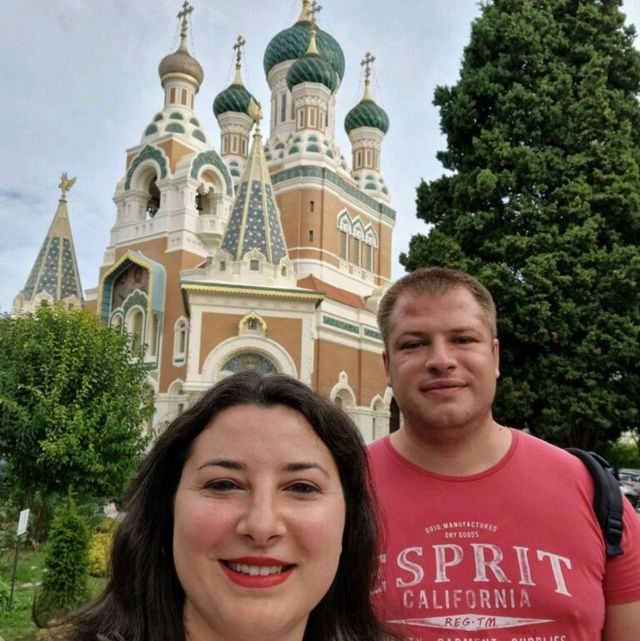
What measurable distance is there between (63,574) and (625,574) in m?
4.90

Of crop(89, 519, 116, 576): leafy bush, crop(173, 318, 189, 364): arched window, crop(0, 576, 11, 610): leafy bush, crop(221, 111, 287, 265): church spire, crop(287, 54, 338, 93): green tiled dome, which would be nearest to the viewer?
crop(0, 576, 11, 610): leafy bush

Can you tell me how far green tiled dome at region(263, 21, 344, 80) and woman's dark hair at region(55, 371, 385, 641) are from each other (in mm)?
28400

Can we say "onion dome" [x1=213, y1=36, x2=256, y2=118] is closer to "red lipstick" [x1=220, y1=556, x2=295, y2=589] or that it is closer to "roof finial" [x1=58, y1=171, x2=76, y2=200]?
"roof finial" [x1=58, y1=171, x2=76, y2=200]

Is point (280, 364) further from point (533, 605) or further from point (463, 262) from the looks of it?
point (533, 605)

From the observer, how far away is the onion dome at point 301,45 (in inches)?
1089

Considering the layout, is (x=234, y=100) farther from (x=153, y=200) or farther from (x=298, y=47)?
Answer: (x=153, y=200)

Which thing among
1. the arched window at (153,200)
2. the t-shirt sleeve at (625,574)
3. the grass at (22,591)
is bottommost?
the grass at (22,591)

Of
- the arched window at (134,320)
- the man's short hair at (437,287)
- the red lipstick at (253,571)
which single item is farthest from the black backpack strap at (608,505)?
the arched window at (134,320)

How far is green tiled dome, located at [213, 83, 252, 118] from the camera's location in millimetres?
27938

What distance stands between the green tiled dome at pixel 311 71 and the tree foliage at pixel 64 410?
58.6 ft

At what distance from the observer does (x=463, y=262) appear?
1034cm

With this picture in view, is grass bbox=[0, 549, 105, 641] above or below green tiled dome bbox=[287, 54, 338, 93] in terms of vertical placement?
below

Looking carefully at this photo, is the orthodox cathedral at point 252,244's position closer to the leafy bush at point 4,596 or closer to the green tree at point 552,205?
the green tree at point 552,205

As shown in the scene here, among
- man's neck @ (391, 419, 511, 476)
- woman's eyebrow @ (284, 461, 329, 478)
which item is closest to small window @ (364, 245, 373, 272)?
man's neck @ (391, 419, 511, 476)
